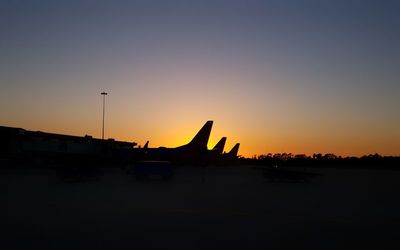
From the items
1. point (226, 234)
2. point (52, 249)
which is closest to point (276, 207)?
point (226, 234)

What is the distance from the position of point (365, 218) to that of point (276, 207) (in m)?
3.86

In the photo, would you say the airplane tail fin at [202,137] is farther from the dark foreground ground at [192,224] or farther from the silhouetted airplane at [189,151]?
the dark foreground ground at [192,224]

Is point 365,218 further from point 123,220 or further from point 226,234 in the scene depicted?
point 123,220

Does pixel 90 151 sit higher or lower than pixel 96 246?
higher

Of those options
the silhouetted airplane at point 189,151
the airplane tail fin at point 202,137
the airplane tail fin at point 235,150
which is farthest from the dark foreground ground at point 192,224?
the airplane tail fin at point 235,150

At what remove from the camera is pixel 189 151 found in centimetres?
5672

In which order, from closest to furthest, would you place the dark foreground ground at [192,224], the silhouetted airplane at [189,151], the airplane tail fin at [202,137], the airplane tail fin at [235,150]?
1. the dark foreground ground at [192,224]
2. the silhouetted airplane at [189,151]
3. the airplane tail fin at [202,137]
4. the airplane tail fin at [235,150]

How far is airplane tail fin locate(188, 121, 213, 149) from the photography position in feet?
187

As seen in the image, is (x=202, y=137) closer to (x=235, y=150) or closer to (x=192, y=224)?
(x=235, y=150)

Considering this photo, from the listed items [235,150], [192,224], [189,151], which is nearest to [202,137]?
[189,151]

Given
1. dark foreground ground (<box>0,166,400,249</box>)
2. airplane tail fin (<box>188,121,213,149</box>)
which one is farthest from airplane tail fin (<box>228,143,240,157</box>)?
dark foreground ground (<box>0,166,400,249</box>)

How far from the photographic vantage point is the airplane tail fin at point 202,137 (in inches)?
2248

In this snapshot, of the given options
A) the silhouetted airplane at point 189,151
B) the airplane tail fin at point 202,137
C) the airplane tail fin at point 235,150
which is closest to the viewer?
the silhouetted airplane at point 189,151

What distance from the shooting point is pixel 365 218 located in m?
15.2
